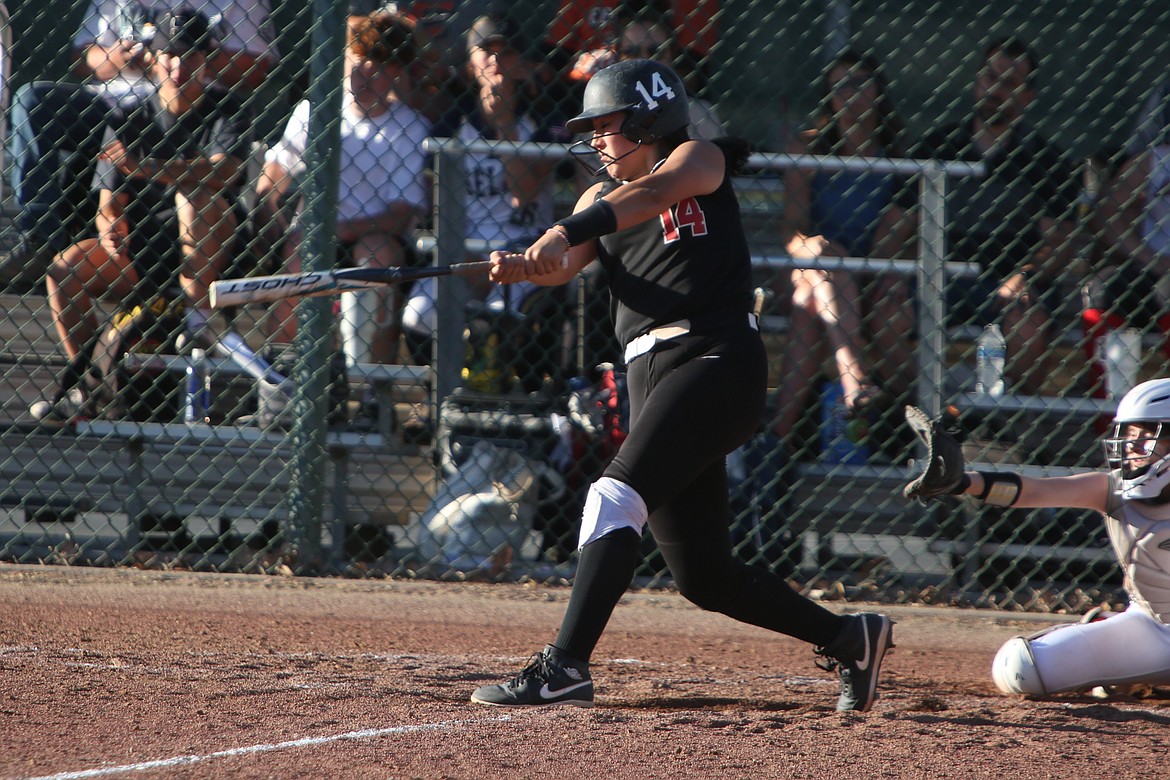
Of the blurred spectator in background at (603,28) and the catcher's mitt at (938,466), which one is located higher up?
the blurred spectator in background at (603,28)

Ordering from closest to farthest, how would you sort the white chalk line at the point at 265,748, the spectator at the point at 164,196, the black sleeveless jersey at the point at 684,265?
1. the white chalk line at the point at 265,748
2. the black sleeveless jersey at the point at 684,265
3. the spectator at the point at 164,196

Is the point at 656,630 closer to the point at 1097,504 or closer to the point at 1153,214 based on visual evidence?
the point at 1097,504

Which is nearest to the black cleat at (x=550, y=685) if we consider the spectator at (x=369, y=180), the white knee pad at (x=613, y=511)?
the white knee pad at (x=613, y=511)

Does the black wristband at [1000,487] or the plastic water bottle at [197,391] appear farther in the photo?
the plastic water bottle at [197,391]

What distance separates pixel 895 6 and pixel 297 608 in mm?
4146

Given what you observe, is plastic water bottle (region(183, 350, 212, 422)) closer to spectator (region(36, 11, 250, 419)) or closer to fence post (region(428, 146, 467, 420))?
spectator (region(36, 11, 250, 419))

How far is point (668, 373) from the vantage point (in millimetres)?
3125

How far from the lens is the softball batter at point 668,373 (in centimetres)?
299

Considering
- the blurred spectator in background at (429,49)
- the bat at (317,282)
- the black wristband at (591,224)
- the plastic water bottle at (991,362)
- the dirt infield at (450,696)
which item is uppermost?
the blurred spectator in background at (429,49)

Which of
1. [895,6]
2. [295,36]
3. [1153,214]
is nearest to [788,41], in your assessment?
[895,6]

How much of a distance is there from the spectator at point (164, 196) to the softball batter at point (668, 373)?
2.48 m

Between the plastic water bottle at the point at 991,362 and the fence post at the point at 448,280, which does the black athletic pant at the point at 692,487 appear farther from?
the plastic water bottle at the point at 991,362

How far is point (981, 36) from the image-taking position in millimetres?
6238

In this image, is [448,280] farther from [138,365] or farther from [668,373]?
[668,373]
